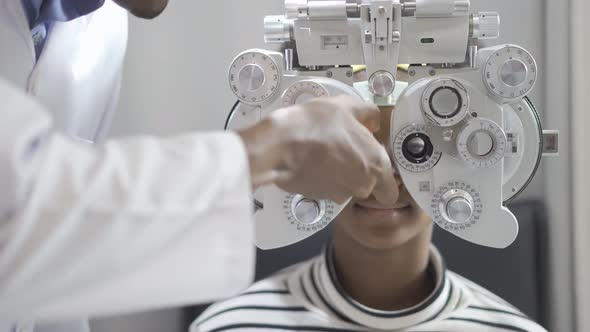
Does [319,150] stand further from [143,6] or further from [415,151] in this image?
[143,6]

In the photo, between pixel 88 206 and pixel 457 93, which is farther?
pixel 457 93

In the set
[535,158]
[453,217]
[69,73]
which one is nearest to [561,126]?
A: [535,158]

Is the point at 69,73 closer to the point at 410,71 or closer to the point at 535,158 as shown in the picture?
the point at 410,71

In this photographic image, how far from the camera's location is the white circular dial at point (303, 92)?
0.84m

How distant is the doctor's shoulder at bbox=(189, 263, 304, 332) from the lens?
1305 mm

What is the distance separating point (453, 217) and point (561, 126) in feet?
2.50

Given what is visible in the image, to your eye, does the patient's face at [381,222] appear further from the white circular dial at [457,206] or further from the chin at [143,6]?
the chin at [143,6]

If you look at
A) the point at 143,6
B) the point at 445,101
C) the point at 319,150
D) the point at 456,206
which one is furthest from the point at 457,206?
the point at 143,6

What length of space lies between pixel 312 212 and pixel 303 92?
0.45 feet

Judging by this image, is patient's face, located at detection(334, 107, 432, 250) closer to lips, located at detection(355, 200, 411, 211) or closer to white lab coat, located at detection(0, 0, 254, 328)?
lips, located at detection(355, 200, 411, 211)

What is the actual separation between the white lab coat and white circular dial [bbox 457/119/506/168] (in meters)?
0.33

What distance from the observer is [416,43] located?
0.85m

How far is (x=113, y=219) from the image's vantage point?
51cm

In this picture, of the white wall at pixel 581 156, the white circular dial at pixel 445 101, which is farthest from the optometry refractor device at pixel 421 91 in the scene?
the white wall at pixel 581 156
